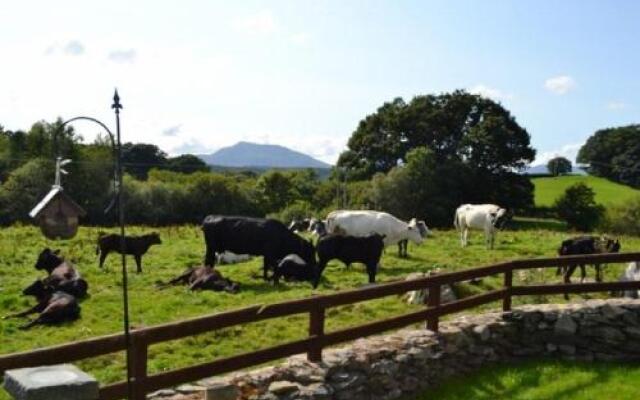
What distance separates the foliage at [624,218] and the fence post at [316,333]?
51031mm

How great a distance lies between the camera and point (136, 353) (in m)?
6.38

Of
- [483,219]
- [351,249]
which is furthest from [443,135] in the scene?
[351,249]

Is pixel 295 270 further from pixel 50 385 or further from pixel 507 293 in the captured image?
pixel 50 385

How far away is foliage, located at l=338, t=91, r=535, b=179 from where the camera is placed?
5619cm

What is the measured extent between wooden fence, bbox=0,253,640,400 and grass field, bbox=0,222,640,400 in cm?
238

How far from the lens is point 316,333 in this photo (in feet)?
27.4

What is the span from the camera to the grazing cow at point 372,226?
21891 mm

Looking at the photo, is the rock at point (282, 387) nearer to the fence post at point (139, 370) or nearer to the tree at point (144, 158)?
the fence post at point (139, 370)

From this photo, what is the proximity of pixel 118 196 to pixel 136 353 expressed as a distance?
2829 mm

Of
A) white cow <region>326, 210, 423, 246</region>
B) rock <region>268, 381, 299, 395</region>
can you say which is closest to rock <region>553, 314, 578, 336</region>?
rock <region>268, 381, 299, 395</region>

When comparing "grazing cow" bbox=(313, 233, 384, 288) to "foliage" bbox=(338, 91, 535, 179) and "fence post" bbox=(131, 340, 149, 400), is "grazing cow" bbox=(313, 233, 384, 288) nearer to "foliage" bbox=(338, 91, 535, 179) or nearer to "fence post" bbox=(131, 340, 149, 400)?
"fence post" bbox=(131, 340, 149, 400)

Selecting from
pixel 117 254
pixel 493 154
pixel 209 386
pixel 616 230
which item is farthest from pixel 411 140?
pixel 209 386

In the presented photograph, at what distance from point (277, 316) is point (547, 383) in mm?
4723

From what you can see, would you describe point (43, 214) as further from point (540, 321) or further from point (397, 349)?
point (540, 321)
